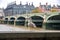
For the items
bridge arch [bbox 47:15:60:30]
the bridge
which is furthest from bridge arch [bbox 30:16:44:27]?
bridge arch [bbox 47:15:60:30]

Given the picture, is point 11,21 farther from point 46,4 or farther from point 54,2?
point 54,2

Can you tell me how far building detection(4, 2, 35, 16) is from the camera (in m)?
1.46

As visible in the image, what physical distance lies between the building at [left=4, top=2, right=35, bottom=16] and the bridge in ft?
0.18

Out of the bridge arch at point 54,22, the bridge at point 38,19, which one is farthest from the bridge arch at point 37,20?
the bridge arch at point 54,22

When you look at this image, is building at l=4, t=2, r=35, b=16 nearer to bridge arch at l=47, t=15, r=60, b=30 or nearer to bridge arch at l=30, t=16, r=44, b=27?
bridge arch at l=30, t=16, r=44, b=27

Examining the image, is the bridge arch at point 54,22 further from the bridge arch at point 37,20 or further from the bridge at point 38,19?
the bridge arch at point 37,20

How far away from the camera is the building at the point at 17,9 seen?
4.78 feet

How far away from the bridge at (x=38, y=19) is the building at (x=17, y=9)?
0.18ft

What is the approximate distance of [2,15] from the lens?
143cm

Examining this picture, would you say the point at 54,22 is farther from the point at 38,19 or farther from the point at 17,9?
the point at 17,9

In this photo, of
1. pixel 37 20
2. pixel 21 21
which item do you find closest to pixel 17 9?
pixel 21 21

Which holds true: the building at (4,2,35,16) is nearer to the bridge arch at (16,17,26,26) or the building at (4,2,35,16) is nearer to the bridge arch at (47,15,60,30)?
the bridge arch at (16,17,26,26)

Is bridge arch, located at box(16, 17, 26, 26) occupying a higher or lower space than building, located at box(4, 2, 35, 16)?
lower

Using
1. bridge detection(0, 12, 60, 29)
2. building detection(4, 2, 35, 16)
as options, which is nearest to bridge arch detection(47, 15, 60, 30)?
bridge detection(0, 12, 60, 29)
